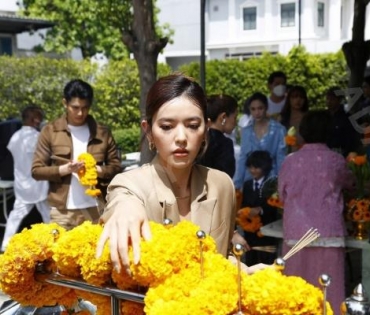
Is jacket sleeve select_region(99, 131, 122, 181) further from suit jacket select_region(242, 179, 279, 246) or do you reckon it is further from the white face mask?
the white face mask

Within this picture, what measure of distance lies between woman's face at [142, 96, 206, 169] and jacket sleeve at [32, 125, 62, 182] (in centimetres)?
246

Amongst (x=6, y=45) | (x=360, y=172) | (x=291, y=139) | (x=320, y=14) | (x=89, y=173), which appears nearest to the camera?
(x=360, y=172)

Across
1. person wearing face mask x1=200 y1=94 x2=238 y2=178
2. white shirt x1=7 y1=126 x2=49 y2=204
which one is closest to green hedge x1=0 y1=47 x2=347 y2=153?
white shirt x1=7 y1=126 x2=49 y2=204

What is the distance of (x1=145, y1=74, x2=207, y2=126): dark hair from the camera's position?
4.79ft

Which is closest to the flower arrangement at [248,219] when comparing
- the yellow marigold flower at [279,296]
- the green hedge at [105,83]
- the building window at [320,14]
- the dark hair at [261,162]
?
the dark hair at [261,162]

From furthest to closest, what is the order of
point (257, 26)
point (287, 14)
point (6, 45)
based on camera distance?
point (6, 45) < point (257, 26) < point (287, 14)

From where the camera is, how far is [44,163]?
3.83m

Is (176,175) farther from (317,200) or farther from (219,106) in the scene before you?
(219,106)

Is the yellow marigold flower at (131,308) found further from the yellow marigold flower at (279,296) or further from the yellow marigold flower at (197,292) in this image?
the yellow marigold flower at (279,296)

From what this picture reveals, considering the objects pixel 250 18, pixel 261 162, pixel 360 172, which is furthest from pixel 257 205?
pixel 250 18

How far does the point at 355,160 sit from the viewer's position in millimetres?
3664

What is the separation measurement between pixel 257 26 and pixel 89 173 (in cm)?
1335

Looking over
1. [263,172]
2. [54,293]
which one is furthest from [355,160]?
[54,293]

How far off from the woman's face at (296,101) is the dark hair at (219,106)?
5.65ft
